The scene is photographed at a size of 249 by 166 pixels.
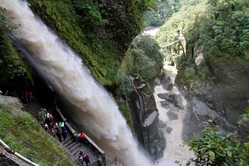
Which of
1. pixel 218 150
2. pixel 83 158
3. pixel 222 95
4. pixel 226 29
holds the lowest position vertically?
pixel 222 95

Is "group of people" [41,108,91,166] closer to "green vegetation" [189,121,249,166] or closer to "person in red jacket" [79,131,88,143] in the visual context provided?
"person in red jacket" [79,131,88,143]

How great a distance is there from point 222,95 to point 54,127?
609 inches

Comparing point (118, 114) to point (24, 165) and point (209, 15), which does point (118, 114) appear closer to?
point (24, 165)

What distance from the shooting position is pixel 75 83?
12.0 metres

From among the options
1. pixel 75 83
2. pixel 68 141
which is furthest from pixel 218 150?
pixel 75 83

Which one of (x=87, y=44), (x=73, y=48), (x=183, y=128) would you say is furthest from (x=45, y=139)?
(x=183, y=128)

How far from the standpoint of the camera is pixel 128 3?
14.9 metres

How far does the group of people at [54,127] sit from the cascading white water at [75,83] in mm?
1494

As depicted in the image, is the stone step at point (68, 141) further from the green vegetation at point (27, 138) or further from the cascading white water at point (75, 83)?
the green vegetation at point (27, 138)

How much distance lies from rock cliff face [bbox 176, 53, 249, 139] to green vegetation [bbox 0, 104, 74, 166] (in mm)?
14638

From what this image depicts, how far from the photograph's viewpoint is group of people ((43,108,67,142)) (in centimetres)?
1088

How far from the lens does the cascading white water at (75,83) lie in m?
10.3

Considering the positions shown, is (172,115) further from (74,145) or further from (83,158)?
(83,158)

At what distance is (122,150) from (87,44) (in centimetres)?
672
